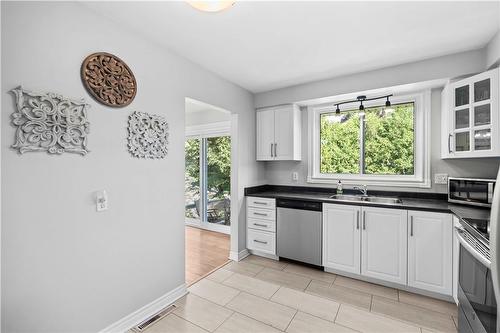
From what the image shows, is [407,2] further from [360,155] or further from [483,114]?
[360,155]

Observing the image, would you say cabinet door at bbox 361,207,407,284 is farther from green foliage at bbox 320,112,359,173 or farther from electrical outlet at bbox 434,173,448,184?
green foliage at bbox 320,112,359,173

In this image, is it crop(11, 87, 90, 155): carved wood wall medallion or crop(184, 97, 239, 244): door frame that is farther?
crop(184, 97, 239, 244): door frame

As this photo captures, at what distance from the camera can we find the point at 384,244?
2.44 m

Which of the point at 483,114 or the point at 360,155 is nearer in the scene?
the point at 483,114

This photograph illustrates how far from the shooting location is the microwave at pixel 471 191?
2.04 meters

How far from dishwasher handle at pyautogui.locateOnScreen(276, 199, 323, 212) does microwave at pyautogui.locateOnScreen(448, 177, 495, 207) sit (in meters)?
1.36

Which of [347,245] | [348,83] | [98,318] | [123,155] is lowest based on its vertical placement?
Answer: [98,318]

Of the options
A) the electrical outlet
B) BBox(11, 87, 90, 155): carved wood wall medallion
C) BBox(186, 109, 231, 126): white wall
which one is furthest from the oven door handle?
BBox(186, 109, 231, 126): white wall

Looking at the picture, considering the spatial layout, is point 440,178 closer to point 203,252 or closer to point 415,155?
point 415,155

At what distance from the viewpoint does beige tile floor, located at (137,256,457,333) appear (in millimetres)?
1886

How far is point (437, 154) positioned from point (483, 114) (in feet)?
2.48

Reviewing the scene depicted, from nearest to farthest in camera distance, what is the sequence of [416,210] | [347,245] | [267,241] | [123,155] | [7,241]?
[7,241] < [123,155] < [416,210] < [347,245] < [267,241]

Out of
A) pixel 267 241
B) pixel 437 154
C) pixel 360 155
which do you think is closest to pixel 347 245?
pixel 267 241

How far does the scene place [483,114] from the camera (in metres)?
2.02
